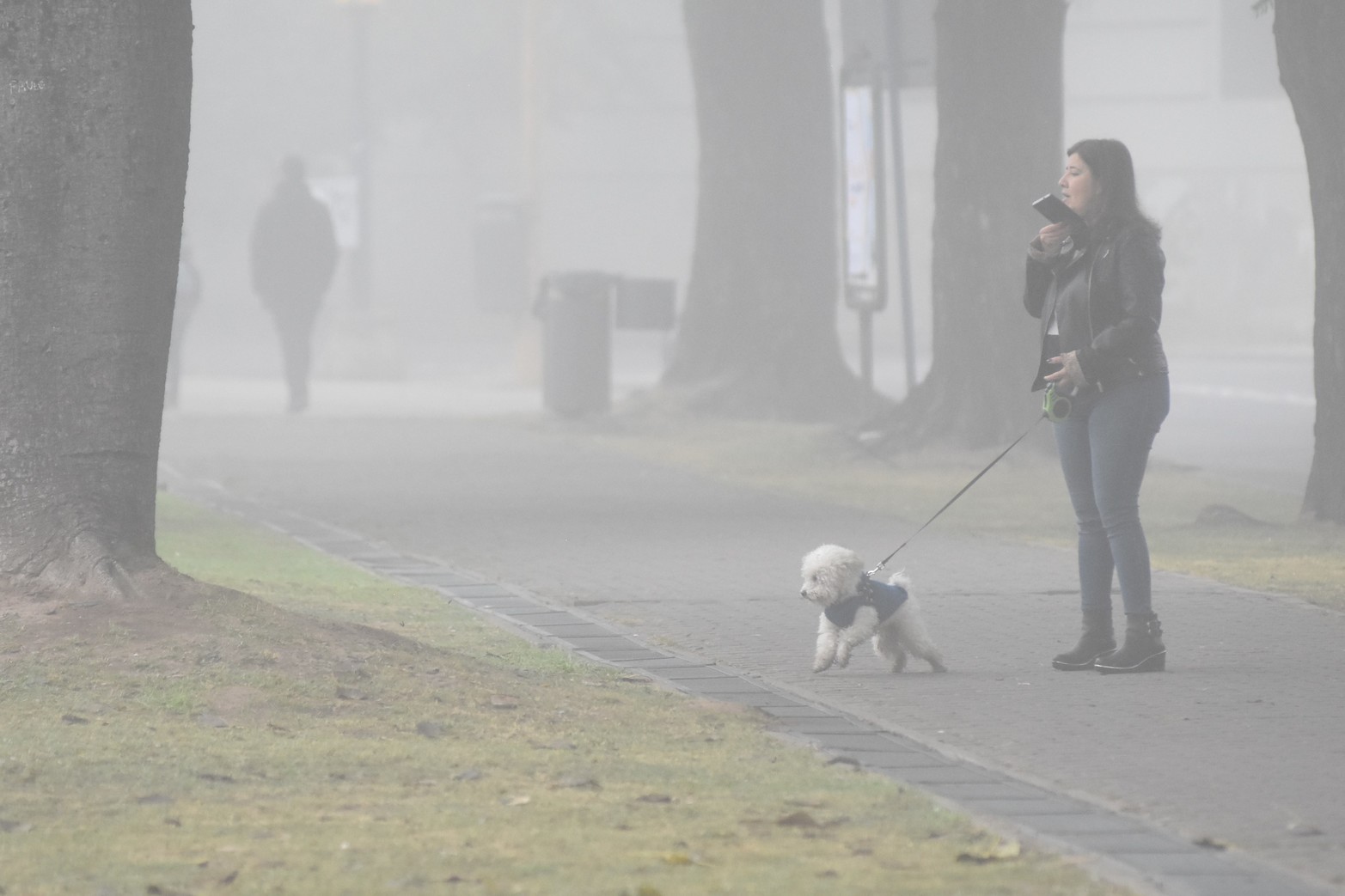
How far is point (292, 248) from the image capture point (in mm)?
24594

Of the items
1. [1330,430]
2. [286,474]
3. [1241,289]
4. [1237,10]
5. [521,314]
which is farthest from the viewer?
[1241,289]

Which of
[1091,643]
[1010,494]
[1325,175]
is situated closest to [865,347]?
[1010,494]

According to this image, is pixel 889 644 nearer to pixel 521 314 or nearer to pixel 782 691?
pixel 782 691

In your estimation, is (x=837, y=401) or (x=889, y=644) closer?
(x=889, y=644)

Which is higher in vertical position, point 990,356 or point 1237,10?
point 1237,10

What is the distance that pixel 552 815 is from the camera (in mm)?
5828

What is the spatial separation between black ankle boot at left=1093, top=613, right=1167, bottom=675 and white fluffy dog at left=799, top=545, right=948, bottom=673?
564 millimetres

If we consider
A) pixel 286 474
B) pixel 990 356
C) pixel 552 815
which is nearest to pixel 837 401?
pixel 990 356

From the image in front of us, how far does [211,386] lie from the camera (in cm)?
2945

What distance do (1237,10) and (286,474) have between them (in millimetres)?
23897

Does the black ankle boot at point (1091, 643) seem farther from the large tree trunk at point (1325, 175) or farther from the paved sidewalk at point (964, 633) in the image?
the large tree trunk at point (1325, 175)

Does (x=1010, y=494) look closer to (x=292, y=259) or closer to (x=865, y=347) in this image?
(x=865, y=347)

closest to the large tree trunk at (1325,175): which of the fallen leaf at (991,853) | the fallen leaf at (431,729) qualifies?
the fallen leaf at (431,729)

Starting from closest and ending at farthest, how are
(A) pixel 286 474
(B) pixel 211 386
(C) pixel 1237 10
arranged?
(A) pixel 286 474 < (B) pixel 211 386 < (C) pixel 1237 10
